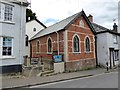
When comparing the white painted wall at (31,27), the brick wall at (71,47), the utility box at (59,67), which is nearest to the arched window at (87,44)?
the brick wall at (71,47)

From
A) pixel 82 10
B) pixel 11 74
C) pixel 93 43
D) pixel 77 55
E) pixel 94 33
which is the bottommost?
pixel 11 74

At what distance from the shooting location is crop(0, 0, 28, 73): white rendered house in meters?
15.0

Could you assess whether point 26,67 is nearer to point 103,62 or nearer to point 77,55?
point 77,55

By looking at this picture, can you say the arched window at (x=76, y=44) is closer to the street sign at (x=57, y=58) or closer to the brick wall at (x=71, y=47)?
the brick wall at (x=71, y=47)

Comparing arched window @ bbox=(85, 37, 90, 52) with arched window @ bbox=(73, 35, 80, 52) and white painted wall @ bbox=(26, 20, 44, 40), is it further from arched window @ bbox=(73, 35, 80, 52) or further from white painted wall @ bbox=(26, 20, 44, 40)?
white painted wall @ bbox=(26, 20, 44, 40)

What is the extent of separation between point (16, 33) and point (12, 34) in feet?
1.49

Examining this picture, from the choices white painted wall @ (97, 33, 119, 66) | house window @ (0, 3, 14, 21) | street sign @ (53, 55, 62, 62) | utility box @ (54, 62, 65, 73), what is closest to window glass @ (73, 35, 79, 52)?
street sign @ (53, 55, 62, 62)

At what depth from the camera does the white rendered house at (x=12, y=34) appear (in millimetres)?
15008

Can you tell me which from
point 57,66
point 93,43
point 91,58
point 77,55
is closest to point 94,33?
point 93,43

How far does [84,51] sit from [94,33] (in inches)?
161

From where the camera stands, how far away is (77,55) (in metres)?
21.0

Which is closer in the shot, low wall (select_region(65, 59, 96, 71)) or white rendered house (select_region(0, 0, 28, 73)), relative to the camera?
white rendered house (select_region(0, 0, 28, 73))

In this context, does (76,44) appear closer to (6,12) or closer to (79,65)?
(79,65)

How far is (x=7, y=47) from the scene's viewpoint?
15.4m
